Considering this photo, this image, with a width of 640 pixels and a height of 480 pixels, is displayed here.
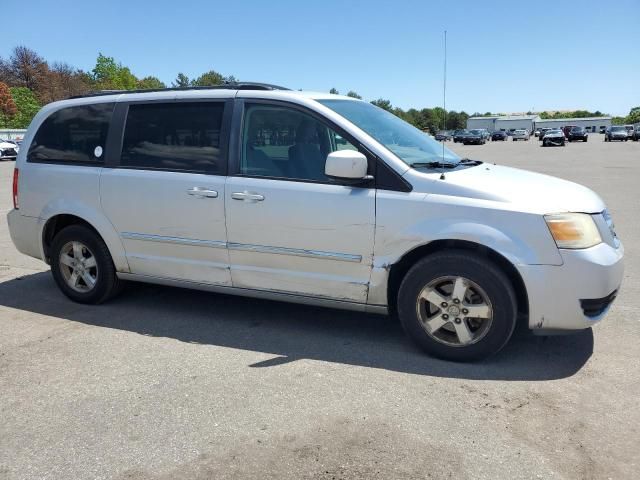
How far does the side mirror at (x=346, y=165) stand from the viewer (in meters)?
3.65

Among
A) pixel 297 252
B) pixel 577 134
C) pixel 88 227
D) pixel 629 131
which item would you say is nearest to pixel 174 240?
pixel 88 227

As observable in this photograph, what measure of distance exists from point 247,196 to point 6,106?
3057 inches

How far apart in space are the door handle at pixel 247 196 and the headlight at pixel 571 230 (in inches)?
78.5

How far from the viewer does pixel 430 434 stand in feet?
9.44

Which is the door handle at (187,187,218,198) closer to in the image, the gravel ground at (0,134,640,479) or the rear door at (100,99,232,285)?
the rear door at (100,99,232,285)

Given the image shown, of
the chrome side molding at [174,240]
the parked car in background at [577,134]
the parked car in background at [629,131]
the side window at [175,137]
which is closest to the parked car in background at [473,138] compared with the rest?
the parked car in background at [577,134]

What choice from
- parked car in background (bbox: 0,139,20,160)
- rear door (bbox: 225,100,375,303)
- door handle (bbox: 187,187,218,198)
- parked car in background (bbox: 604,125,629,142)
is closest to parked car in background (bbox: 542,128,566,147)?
parked car in background (bbox: 604,125,629,142)

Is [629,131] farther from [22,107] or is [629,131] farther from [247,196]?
[22,107]

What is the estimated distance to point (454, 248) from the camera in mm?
3658

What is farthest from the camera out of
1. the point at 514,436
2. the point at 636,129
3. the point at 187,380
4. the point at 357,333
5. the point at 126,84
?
the point at 126,84

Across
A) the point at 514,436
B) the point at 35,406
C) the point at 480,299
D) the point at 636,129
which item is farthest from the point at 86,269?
the point at 636,129

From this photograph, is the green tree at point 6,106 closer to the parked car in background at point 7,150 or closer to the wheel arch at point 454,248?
the parked car in background at point 7,150

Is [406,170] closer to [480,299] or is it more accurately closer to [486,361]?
[480,299]

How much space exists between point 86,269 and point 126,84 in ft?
303
